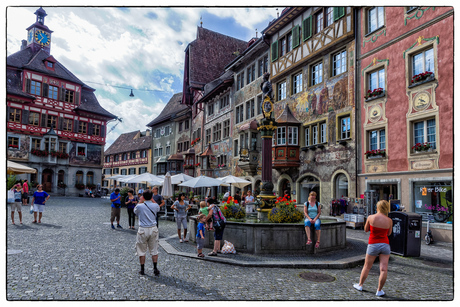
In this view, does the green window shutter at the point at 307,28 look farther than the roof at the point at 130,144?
No

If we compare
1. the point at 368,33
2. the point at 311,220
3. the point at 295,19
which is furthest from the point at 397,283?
the point at 295,19

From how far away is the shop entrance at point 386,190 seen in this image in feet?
50.2

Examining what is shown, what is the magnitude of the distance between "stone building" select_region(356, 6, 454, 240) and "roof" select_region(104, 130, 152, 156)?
42.2 m

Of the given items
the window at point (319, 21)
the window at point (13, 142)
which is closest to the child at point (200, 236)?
the window at point (13, 142)

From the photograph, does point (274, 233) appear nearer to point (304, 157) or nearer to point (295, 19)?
point (304, 157)

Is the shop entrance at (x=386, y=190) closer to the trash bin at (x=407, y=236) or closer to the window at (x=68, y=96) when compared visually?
the trash bin at (x=407, y=236)

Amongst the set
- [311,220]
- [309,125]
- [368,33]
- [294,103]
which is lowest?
[311,220]

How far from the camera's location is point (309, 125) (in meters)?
20.3

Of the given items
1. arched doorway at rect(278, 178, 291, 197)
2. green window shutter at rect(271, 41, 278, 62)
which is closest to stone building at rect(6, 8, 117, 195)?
arched doorway at rect(278, 178, 291, 197)

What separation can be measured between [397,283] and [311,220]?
9.02ft

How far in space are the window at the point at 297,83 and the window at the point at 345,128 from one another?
13.4ft

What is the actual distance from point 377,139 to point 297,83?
7045 mm

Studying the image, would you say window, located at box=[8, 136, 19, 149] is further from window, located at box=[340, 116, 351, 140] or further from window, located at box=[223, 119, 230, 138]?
window, located at box=[223, 119, 230, 138]

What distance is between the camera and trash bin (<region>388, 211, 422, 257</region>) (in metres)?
9.23
